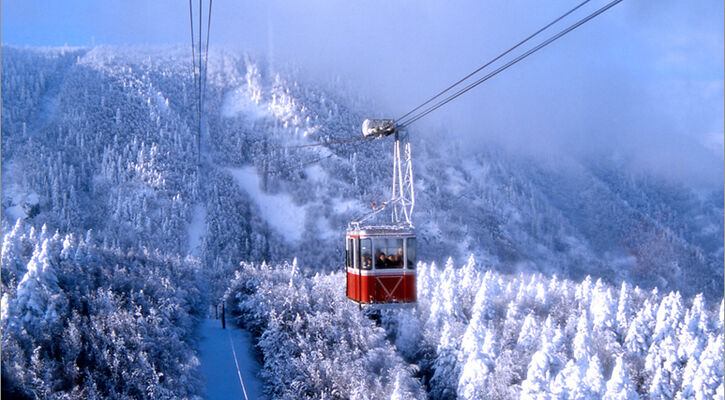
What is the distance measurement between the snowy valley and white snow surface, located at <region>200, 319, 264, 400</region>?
2.00 m

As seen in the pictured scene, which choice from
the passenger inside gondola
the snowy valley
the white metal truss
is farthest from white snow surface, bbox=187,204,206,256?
the passenger inside gondola

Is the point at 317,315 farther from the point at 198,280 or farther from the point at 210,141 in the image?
the point at 210,141

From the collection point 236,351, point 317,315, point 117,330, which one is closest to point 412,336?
point 317,315

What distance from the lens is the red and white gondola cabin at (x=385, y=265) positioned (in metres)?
19.5

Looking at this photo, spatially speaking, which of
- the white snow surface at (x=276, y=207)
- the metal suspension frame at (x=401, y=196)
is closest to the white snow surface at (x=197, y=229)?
the white snow surface at (x=276, y=207)

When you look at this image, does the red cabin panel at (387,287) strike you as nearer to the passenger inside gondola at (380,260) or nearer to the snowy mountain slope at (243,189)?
the passenger inside gondola at (380,260)

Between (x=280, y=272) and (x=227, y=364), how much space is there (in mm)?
17752

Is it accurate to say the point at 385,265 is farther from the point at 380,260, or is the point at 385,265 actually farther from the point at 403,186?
the point at 403,186

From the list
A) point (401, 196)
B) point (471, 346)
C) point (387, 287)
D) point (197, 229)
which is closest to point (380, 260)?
point (387, 287)

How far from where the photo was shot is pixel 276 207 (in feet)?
541

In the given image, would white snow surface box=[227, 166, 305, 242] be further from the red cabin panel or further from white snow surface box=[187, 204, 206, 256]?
the red cabin panel

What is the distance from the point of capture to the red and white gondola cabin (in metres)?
19.5

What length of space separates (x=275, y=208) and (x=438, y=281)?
94.9m

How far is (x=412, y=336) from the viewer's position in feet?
203
